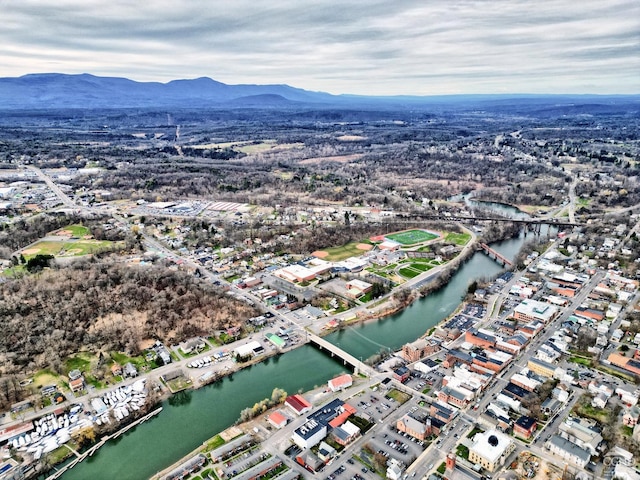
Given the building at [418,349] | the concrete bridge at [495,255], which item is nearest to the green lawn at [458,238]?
the concrete bridge at [495,255]

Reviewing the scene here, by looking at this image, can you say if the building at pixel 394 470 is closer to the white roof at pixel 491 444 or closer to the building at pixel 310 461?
the building at pixel 310 461

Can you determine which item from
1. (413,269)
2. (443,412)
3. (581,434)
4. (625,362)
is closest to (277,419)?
(443,412)

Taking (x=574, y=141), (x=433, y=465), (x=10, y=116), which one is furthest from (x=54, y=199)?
(x=10, y=116)

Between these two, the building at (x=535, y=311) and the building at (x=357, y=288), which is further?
the building at (x=357, y=288)

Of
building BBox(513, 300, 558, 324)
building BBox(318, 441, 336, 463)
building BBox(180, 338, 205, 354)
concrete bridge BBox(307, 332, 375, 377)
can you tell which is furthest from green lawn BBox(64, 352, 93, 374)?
building BBox(513, 300, 558, 324)

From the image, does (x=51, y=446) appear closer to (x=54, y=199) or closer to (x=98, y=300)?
(x=98, y=300)

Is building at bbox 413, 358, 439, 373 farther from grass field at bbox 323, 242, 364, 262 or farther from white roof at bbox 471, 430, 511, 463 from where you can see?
grass field at bbox 323, 242, 364, 262

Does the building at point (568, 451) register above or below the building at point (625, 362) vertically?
below
